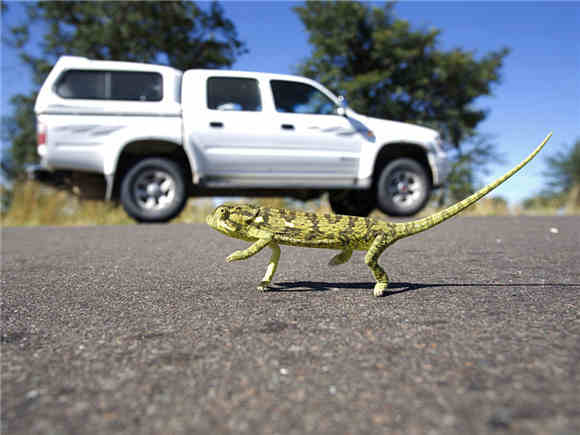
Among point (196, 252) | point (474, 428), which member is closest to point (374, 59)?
point (196, 252)

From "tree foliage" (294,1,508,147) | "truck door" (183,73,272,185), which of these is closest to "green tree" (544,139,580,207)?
"tree foliage" (294,1,508,147)

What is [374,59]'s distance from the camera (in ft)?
56.3

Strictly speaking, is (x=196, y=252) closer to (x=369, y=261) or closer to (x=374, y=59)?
(x=369, y=261)

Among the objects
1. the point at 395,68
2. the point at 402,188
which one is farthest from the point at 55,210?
the point at 395,68

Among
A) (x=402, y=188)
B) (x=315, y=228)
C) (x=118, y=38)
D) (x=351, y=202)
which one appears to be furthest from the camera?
(x=118, y=38)

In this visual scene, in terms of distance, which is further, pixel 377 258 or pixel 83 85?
pixel 83 85

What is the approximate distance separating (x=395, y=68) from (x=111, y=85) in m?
13.5

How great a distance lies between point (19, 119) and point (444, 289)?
59.9 ft

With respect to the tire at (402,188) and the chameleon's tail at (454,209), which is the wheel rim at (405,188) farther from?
the chameleon's tail at (454,209)

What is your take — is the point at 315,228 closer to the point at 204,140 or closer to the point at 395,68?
the point at 204,140

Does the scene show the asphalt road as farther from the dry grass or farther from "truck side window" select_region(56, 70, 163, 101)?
the dry grass

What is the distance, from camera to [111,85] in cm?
567

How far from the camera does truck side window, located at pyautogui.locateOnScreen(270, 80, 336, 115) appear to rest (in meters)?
6.18

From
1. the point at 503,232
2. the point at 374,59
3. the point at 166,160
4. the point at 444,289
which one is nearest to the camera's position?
the point at 444,289
